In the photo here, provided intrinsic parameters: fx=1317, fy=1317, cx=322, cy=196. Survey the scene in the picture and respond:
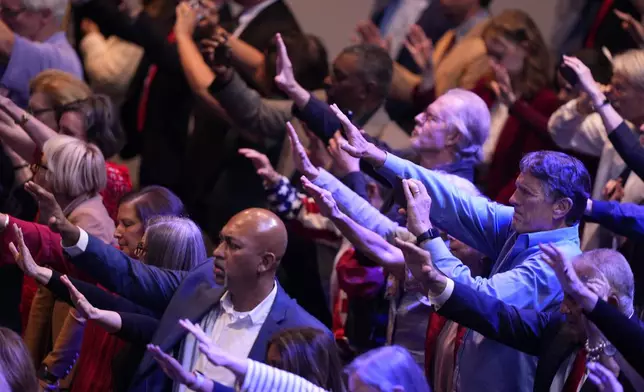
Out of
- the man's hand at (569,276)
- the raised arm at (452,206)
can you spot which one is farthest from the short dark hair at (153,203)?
the man's hand at (569,276)

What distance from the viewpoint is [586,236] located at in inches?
185

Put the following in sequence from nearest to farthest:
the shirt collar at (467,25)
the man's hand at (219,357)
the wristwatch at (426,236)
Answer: the man's hand at (219,357)
the wristwatch at (426,236)
the shirt collar at (467,25)

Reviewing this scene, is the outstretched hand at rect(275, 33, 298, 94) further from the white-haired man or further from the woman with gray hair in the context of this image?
the white-haired man

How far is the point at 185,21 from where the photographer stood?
5.77 meters

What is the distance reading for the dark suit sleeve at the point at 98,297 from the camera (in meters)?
3.69

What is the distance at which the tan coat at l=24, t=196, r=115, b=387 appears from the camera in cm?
406

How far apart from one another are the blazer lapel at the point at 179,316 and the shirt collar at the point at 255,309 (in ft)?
0.09

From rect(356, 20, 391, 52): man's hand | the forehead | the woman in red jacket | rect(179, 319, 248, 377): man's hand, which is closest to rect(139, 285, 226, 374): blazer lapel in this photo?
rect(179, 319, 248, 377): man's hand

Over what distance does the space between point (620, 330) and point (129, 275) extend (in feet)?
4.73

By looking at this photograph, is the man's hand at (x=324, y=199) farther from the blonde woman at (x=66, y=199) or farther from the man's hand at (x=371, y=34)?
the man's hand at (x=371, y=34)

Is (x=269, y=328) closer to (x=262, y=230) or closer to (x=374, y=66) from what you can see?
(x=262, y=230)

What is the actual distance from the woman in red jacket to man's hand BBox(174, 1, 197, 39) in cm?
128

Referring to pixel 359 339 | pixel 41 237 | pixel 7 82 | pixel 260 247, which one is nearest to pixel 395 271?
pixel 260 247

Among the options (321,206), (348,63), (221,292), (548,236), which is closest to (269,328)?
(221,292)
